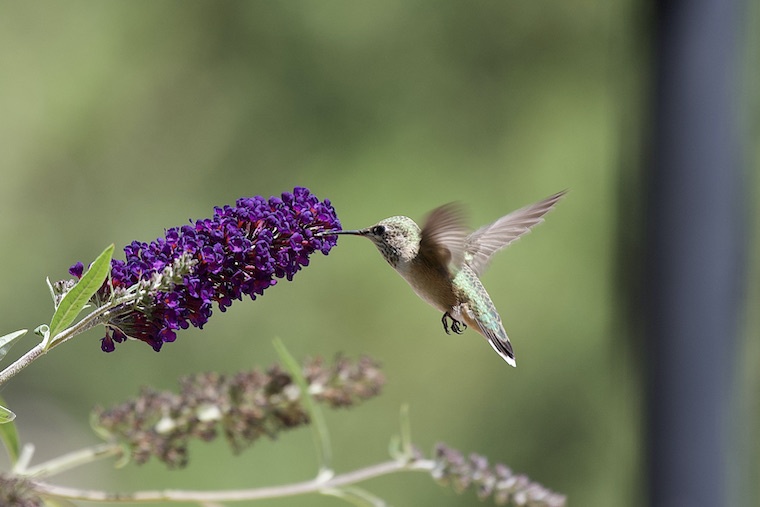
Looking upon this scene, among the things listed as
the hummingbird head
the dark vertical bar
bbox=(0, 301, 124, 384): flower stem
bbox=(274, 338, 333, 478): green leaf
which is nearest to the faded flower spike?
bbox=(0, 301, 124, 384): flower stem

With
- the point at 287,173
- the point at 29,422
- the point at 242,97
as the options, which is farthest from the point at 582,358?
the point at 29,422

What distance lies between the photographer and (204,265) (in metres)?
0.67

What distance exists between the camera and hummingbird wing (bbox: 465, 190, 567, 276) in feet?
3.18

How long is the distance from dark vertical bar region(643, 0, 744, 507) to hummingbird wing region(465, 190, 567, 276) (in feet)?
4.50

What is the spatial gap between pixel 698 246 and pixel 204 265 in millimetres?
1956

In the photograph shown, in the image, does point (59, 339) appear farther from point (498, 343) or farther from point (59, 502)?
point (498, 343)

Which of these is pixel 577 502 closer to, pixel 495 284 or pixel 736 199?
pixel 495 284

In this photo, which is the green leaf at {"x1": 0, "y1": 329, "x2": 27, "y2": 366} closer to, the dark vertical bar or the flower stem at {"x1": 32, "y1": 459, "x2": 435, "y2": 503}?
the flower stem at {"x1": 32, "y1": 459, "x2": 435, "y2": 503}

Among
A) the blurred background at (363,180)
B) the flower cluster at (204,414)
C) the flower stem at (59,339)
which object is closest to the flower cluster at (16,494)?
the flower stem at (59,339)

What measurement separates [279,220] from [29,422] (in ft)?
9.43

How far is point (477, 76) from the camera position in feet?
11.2

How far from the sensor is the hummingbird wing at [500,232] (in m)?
0.97

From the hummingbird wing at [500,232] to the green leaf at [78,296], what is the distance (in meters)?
0.49

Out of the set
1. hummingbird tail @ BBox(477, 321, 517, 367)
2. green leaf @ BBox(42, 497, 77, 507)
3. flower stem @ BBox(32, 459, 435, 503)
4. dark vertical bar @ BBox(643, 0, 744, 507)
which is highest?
dark vertical bar @ BBox(643, 0, 744, 507)
